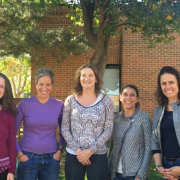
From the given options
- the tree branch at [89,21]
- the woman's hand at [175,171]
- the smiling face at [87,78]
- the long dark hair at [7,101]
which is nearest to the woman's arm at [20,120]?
the long dark hair at [7,101]

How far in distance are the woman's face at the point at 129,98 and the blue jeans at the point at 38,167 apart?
1.15 metres

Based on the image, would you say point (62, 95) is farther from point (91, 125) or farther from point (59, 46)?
point (91, 125)

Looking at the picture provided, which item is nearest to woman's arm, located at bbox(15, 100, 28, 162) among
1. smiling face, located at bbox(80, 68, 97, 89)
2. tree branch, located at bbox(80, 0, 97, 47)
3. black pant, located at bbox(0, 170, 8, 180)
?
black pant, located at bbox(0, 170, 8, 180)

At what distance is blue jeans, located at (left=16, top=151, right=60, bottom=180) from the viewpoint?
2.58 meters

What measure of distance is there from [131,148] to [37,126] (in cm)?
118

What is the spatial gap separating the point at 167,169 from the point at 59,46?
15.6ft

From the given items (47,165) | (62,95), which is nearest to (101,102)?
(47,165)

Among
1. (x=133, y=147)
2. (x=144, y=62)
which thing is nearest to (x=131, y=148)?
(x=133, y=147)

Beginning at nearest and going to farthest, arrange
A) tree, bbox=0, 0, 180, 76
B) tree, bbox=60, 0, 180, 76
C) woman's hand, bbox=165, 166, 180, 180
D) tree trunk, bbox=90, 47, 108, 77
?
1. woman's hand, bbox=165, 166, 180, 180
2. tree, bbox=60, 0, 180, 76
3. tree, bbox=0, 0, 180, 76
4. tree trunk, bbox=90, 47, 108, 77

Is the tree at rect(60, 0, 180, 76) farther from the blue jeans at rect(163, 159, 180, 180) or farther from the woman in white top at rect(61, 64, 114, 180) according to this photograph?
the blue jeans at rect(163, 159, 180, 180)

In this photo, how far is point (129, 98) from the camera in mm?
2812

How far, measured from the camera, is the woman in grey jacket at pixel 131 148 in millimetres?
2562

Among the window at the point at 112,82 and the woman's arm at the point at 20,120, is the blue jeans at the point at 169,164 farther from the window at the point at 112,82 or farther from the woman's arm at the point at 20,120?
the window at the point at 112,82

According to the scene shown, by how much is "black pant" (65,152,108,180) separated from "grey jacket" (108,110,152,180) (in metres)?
0.20
